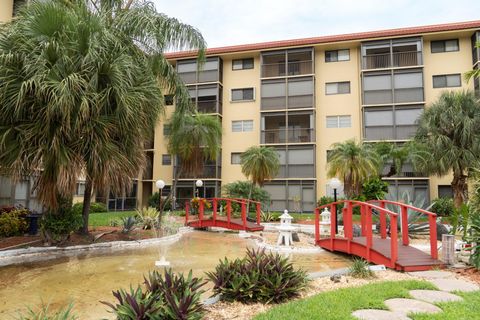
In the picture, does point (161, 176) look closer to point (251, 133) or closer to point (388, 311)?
point (251, 133)

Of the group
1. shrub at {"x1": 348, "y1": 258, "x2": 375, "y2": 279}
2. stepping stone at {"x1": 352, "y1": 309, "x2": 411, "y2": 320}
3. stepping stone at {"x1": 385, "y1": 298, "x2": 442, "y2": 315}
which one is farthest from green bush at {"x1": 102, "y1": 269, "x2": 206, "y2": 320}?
shrub at {"x1": 348, "y1": 258, "x2": 375, "y2": 279}

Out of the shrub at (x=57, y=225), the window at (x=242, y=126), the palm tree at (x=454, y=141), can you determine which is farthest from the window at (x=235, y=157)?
the shrub at (x=57, y=225)

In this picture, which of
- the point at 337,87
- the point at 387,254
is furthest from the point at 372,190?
the point at 337,87

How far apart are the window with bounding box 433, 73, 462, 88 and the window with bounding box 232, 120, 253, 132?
45.2 feet

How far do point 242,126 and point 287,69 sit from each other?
572cm

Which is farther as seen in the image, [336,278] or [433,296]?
[336,278]

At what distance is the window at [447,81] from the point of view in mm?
26016

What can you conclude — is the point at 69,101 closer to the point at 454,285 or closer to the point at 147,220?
the point at 147,220

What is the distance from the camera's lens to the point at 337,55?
28.6m

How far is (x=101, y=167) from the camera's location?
32.3 feet

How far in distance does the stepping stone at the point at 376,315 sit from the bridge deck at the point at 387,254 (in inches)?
125

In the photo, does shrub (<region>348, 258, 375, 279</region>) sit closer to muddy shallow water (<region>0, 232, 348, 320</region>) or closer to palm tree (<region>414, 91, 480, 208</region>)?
muddy shallow water (<region>0, 232, 348, 320</region>)

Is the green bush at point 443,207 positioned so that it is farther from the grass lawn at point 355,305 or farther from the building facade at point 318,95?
the grass lawn at point 355,305

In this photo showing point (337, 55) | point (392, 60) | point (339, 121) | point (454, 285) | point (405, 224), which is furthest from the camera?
point (337, 55)
